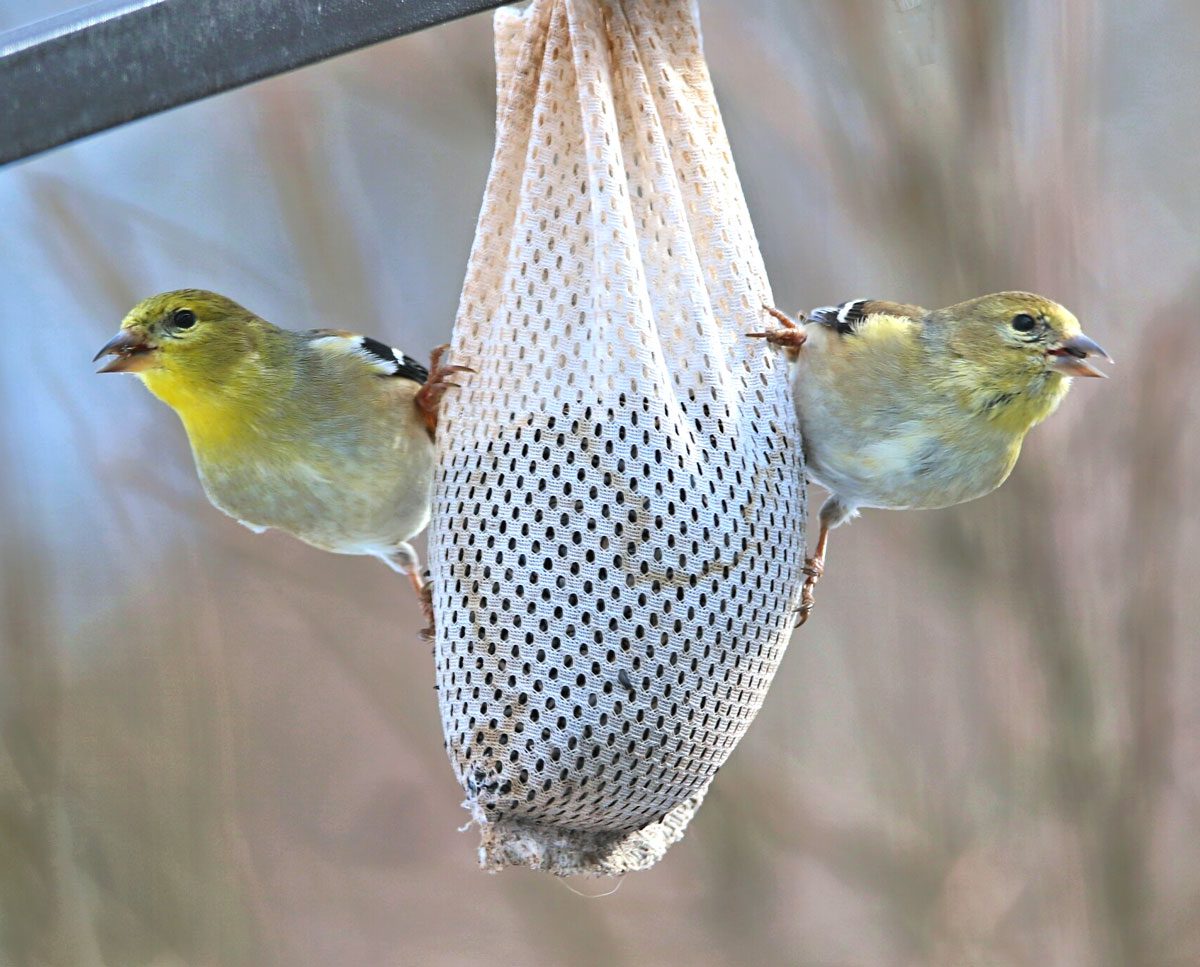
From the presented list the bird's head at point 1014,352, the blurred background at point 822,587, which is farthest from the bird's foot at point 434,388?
the blurred background at point 822,587

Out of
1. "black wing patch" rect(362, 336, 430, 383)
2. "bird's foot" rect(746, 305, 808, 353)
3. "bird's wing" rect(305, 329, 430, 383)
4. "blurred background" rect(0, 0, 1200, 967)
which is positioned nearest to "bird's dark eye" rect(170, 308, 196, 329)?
"bird's wing" rect(305, 329, 430, 383)

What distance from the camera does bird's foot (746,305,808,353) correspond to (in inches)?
117

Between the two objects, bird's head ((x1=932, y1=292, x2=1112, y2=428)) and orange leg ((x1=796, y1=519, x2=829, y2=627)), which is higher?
bird's head ((x1=932, y1=292, x2=1112, y2=428))

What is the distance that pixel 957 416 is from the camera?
3.13m

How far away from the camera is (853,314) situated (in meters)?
3.17

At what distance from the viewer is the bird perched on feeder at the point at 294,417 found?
10.3 feet

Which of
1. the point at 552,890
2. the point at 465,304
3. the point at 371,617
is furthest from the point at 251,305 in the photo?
the point at 465,304

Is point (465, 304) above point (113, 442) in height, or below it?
above

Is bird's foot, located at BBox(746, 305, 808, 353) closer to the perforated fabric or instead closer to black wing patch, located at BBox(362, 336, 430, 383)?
the perforated fabric

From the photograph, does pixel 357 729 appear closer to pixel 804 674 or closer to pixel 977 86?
pixel 804 674

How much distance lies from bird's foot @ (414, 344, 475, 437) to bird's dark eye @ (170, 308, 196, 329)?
0.56 meters

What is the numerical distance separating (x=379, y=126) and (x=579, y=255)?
4.43 meters

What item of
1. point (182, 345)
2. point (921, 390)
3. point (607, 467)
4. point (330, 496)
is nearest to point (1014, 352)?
point (921, 390)

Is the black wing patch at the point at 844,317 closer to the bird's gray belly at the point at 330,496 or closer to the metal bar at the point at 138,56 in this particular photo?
the bird's gray belly at the point at 330,496
